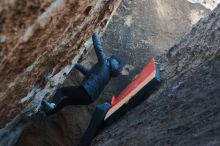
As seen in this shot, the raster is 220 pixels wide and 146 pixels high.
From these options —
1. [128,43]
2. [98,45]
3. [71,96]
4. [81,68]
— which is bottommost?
[128,43]

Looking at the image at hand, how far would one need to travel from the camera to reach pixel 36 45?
2.35 meters

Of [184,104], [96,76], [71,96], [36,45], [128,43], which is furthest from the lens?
[128,43]

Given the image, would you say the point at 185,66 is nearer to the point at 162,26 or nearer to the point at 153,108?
the point at 153,108

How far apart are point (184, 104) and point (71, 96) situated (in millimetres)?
1705

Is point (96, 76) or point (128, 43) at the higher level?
point (96, 76)

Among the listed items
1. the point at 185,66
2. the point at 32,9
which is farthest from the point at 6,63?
the point at 185,66

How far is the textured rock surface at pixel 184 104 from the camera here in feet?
7.87

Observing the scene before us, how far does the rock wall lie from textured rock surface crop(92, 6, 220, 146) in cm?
75

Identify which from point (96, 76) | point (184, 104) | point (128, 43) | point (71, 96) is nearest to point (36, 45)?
point (184, 104)

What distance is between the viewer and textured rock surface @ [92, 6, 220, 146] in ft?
7.87

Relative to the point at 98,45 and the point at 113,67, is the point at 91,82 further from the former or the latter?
the point at 98,45

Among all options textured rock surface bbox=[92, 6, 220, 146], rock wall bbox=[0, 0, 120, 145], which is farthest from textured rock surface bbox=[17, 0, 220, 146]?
textured rock surface bbox=[92, 6, 220, 146]

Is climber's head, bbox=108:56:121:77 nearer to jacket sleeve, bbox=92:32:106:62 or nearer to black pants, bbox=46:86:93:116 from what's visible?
jacket sleeve, bbox=92:32:106:62

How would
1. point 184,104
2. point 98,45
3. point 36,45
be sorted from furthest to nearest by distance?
point 98,45, point 184,104, point 36,45
